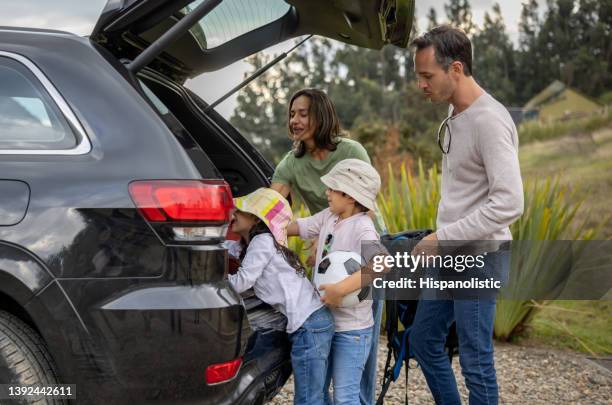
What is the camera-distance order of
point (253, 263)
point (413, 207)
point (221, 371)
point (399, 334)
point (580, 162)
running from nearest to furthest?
point (221, 371), point (253, 263), point (399, 334), point (413, 207), point (580, 162)

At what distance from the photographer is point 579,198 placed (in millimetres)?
14156

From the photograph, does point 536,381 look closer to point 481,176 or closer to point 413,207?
point 413,207

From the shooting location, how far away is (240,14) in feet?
11.7

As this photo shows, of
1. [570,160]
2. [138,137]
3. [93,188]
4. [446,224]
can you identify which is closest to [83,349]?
[93,188]

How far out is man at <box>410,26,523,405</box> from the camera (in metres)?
2.98

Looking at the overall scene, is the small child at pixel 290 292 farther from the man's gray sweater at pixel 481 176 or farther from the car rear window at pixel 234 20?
the car rear window at pixel 234 20

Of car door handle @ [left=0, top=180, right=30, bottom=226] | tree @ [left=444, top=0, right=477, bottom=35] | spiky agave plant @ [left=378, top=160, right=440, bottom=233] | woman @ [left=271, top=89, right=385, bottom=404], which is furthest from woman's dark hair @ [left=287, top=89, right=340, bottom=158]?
tree @ [left=444, top=0, right=477, bottom=35]

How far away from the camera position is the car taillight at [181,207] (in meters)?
2.51

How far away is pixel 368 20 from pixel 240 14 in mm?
655

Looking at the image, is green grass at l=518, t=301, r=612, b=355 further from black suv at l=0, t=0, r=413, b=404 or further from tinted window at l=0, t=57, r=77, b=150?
tinted window at l=0, t=57, r=77, b=150

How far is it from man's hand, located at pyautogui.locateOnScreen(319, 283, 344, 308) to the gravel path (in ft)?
5.21

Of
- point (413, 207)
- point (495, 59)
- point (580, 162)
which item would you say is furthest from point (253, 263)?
point (495, 59)

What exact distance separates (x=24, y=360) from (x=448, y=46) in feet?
6.63

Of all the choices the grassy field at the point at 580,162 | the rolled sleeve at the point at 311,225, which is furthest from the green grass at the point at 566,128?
the rolled sleeve at the point at 311,225
